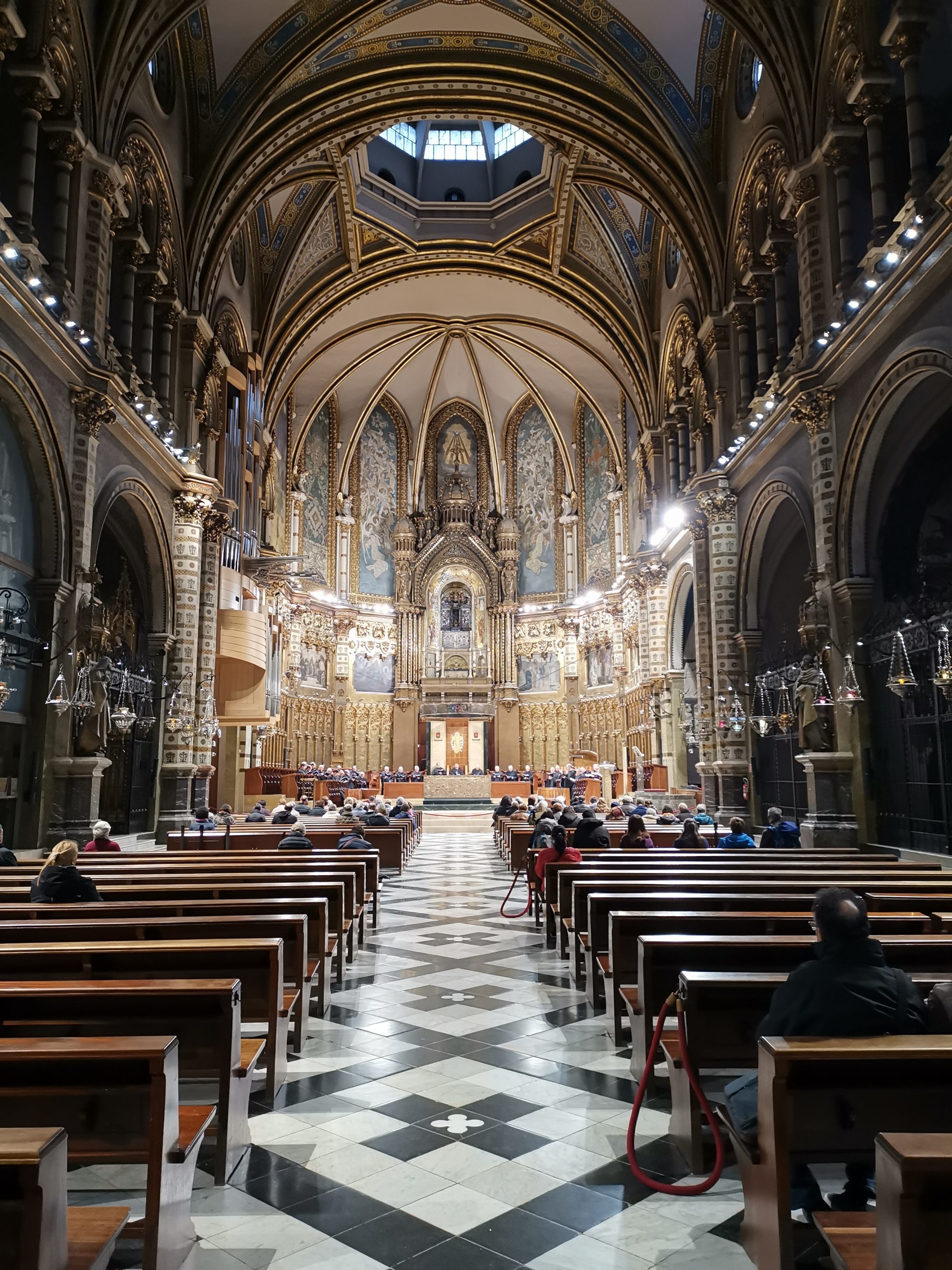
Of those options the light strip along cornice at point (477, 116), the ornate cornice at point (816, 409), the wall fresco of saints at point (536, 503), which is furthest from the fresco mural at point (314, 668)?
the ornate cornice at point (816, 409)

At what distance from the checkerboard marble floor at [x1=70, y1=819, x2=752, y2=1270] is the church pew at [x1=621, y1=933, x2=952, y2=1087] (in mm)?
611

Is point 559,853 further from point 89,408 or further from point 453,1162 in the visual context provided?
point 89,408

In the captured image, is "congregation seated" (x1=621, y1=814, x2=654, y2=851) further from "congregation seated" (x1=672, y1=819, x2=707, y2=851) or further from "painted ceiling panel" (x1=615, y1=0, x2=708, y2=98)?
"painted ceiling panel" (x1=615, y1=0, x2=708, y2=98)

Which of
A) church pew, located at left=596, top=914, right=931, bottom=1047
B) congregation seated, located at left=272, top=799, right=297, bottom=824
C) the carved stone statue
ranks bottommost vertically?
church pew, located at left=596, top=914, right=931, bottom=1047

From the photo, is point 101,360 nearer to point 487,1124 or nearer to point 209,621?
point 209,621

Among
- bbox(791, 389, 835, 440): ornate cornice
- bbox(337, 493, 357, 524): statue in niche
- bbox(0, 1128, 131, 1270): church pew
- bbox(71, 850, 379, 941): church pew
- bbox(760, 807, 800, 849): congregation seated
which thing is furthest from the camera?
bbox(337, 493, 357, 524): statue in niche

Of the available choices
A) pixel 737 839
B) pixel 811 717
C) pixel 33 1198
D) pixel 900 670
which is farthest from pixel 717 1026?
pixel 811 717

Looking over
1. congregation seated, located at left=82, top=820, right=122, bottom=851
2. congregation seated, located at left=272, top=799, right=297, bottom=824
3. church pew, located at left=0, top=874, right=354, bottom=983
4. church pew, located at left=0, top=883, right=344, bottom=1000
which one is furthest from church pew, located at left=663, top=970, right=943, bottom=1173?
congregation seated, located at left=272, top=799, right=297, bottom=824

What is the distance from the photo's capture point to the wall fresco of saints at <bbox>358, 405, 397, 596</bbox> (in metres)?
Answer: 39.2

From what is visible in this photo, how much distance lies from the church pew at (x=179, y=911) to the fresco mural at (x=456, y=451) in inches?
1409

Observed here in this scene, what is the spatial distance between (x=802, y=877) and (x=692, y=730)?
16.3m

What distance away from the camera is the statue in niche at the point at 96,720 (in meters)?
13.1

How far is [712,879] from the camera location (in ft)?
24.4

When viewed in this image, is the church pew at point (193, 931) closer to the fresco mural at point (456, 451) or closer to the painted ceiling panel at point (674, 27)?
the painted ceiling panel at point (674, 27)
